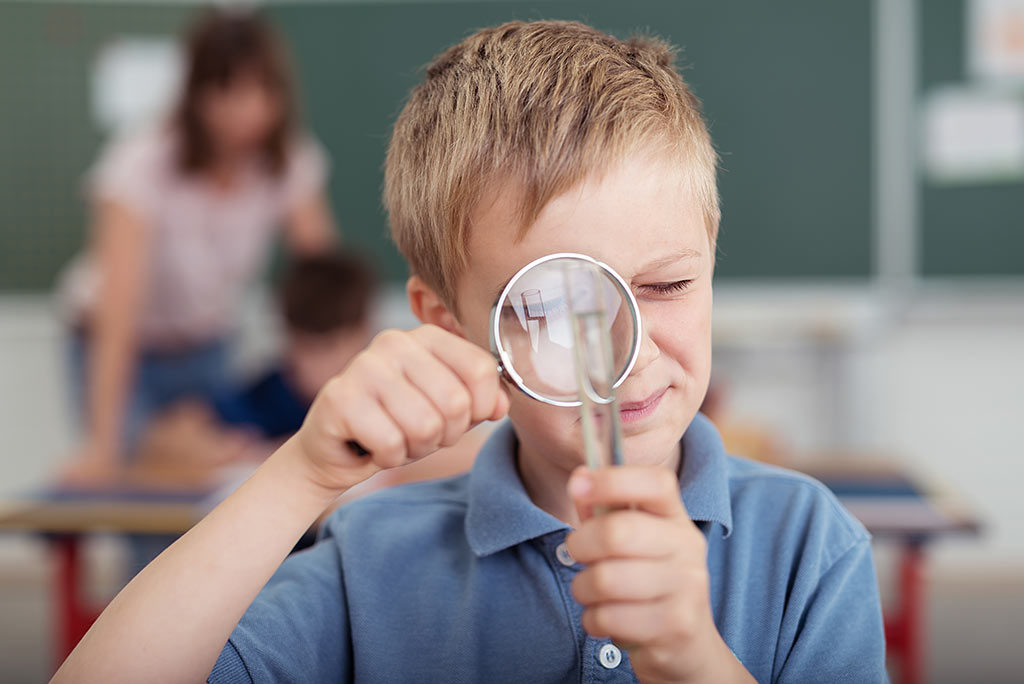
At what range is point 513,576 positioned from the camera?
102cm

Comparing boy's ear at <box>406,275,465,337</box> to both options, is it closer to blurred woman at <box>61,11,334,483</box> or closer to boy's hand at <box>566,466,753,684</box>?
boy's hand at <box>566,466,753,684</box>

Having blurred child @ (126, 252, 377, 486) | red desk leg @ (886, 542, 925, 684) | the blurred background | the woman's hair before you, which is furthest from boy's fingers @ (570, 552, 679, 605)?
the blurred background

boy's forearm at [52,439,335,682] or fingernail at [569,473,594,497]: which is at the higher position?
fingernail at [569,473,594,497]

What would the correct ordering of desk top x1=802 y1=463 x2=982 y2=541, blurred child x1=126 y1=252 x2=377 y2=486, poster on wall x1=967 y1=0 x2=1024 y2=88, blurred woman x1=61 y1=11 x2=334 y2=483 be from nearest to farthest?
desk top x1=802 y1=463 x2=982 y2=541 → blurred child x1=126 y1=252 x2=377 y2=486 → blurred woman x1=61 y1=11 x2=334 y2=483 → poster on wall x1=967 y1=0 x2=1024 y2=88

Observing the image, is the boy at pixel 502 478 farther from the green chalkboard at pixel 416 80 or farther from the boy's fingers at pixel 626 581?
the green chalkboard at pixel 416 80

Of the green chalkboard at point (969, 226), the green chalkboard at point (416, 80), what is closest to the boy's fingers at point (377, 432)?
the green chalkboard at point (416, 80)

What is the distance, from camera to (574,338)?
0.77m

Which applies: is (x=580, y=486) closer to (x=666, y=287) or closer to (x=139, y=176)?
(x=666, y=287)

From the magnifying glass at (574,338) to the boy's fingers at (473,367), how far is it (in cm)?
5

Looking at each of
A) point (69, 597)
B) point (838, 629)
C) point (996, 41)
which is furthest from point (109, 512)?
point (996, 41)

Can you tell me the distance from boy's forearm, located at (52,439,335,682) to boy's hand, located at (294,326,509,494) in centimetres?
8

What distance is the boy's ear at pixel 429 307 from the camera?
1.08 meters

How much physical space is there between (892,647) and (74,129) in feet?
11.3

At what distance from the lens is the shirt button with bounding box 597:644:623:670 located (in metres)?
0.95
